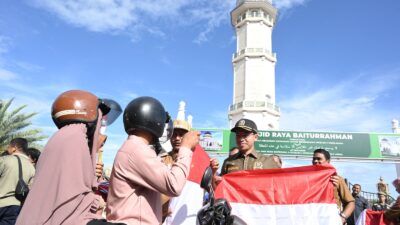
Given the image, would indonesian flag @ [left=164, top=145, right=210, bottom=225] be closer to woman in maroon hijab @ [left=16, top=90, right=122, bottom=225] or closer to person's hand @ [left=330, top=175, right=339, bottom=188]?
person's hand @ [left=330, top=175, right=339, bottom=188]

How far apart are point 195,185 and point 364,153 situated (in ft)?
70.6

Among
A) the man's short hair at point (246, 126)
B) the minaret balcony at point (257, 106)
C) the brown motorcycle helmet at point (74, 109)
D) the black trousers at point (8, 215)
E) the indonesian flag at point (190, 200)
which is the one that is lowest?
the black trousers at point (8, 215)

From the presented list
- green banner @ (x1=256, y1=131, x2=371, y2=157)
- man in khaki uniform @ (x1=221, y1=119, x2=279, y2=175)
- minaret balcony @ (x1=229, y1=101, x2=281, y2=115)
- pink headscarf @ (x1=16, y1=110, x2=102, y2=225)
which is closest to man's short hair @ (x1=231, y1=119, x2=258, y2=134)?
man in khaki uniform @ (x1=221, y1=119, x2=279, y2=175)

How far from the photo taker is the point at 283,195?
410cm

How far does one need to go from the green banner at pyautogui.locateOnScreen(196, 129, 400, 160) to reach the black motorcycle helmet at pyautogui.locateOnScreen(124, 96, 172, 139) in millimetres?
20116

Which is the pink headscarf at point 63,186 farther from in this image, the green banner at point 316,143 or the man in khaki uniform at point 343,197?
the green banner at point 316,143

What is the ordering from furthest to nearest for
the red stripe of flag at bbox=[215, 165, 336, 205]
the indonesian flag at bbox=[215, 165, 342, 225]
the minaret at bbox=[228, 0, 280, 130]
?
the minaret at bbox=[228, 0, 280, 130] < the red stripe of flag at bbox=[215, 165, 336, 205] < the indonesian flag at bbox=[215, 165, 342, 225]

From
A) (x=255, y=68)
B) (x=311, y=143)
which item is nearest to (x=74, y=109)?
(x=311, y=143)

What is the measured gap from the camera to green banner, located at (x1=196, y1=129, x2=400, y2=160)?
22.5 meters

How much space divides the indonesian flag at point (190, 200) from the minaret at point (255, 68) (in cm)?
3350

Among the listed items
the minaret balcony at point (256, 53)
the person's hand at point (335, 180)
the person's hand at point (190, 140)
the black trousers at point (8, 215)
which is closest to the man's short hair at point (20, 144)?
the black trousers at point (8, 215)

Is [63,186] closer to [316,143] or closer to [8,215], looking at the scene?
[8,215]

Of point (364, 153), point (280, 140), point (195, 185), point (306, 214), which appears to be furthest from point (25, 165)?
point (364, 153)

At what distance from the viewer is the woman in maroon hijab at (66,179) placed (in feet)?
5.93
